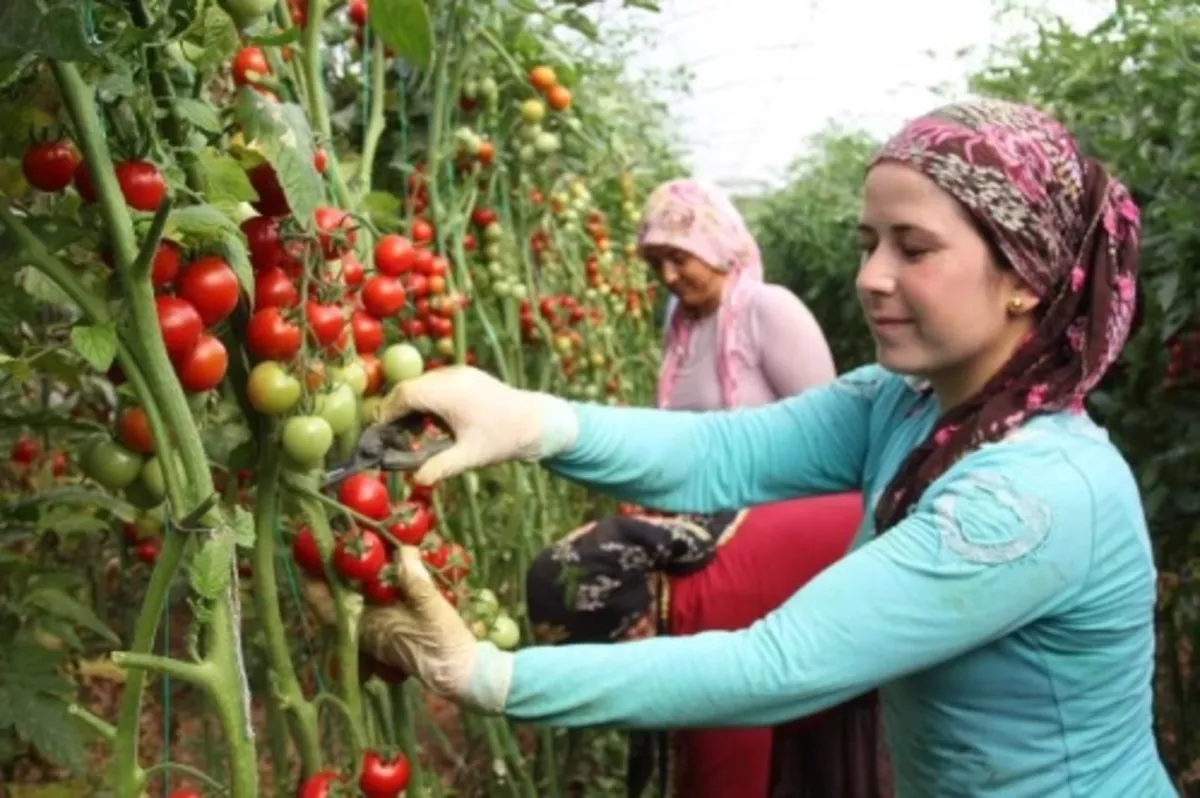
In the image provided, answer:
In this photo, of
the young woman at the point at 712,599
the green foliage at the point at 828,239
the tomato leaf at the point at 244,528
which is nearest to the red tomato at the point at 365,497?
the tomato leaf at the point at 244,528

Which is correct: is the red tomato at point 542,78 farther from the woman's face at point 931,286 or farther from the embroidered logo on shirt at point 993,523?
the embroidered logo on shirt at point 993,523

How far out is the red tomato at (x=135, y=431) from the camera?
813mm

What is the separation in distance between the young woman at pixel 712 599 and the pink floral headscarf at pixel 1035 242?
74 cm

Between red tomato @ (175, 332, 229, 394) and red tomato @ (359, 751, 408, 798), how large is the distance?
354 millimetres

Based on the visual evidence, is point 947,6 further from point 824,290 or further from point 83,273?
point 83,273

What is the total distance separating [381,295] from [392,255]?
0.19ft

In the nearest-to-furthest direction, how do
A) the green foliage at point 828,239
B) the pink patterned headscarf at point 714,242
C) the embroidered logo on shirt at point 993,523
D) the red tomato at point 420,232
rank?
the embroidered logo on shirt at point 993,523
the red tomato at point 420,232
the pink patterned headscarf at point 714,242
the green foliage at point 828,239

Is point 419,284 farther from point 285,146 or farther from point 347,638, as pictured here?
point 285,146

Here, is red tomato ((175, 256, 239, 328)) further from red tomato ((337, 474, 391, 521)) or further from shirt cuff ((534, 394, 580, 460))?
shirt cuff ((534, 394, 580, 460))

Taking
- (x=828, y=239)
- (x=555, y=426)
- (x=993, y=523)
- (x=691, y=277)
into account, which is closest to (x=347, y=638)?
(x=555, y=426)

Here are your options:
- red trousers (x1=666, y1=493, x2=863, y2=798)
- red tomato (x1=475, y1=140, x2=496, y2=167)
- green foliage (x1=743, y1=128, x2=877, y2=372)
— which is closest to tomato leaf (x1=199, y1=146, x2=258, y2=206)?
red tomato (x1=475, y1=140, x2=496, y2=167)

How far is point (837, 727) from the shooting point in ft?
6.47

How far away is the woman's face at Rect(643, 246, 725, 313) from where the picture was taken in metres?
2.73

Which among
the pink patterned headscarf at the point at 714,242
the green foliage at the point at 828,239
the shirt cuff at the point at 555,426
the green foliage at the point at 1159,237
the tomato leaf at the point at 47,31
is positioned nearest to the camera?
the tomato leaf at the point at 47,31
